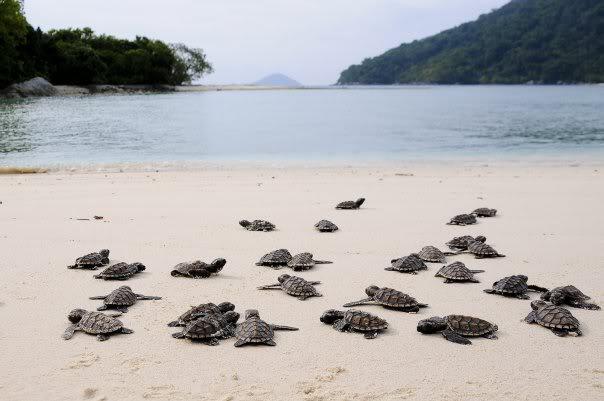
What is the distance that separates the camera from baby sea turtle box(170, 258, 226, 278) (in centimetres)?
648

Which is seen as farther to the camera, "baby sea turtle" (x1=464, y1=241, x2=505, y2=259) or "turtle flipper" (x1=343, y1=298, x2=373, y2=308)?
"baby sea turtle" (x1=464, y1=241, x2=505, y2=259)

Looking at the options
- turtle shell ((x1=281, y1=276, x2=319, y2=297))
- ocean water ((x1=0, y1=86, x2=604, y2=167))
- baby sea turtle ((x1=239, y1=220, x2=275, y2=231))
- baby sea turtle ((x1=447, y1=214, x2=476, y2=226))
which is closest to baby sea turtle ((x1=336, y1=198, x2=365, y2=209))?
baby sea turtle ((x1=447, y1=214, x2=476, y2=226))

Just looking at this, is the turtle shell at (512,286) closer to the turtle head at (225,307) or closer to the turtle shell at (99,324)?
the turtle head at (225,307)

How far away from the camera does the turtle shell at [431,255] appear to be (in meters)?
7.00

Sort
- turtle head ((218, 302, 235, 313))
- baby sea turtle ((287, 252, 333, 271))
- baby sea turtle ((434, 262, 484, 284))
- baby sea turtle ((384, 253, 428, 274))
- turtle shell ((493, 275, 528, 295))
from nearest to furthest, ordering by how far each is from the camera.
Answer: turtle head ((218, 302, 235, 313))
turtle shell ((493, 275, 528, 295))
baby sea turtle ((434, 262, 484, 284))
baby sea turtle ((384, 253, 428, 274))
baby sea turtle ((287, 252, 333, 271))

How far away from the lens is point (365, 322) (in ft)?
16.2

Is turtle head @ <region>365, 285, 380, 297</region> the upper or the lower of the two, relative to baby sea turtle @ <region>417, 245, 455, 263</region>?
upper

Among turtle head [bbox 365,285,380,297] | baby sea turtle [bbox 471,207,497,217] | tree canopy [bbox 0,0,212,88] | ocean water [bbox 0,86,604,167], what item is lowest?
ocean water [bbox 0,86,604,167]

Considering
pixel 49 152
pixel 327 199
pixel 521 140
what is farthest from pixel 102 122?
pixel 327 199

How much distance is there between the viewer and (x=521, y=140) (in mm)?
27047

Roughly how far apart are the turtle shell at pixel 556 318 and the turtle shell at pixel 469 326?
0.48m

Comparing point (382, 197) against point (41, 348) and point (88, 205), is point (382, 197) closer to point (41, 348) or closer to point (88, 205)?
point (88, 205)

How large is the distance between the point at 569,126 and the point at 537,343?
34.2m

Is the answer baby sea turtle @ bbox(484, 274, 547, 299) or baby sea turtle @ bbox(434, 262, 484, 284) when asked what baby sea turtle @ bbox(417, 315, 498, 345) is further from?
baby sea turtle @ bbox(434, 262, 484, 284)
